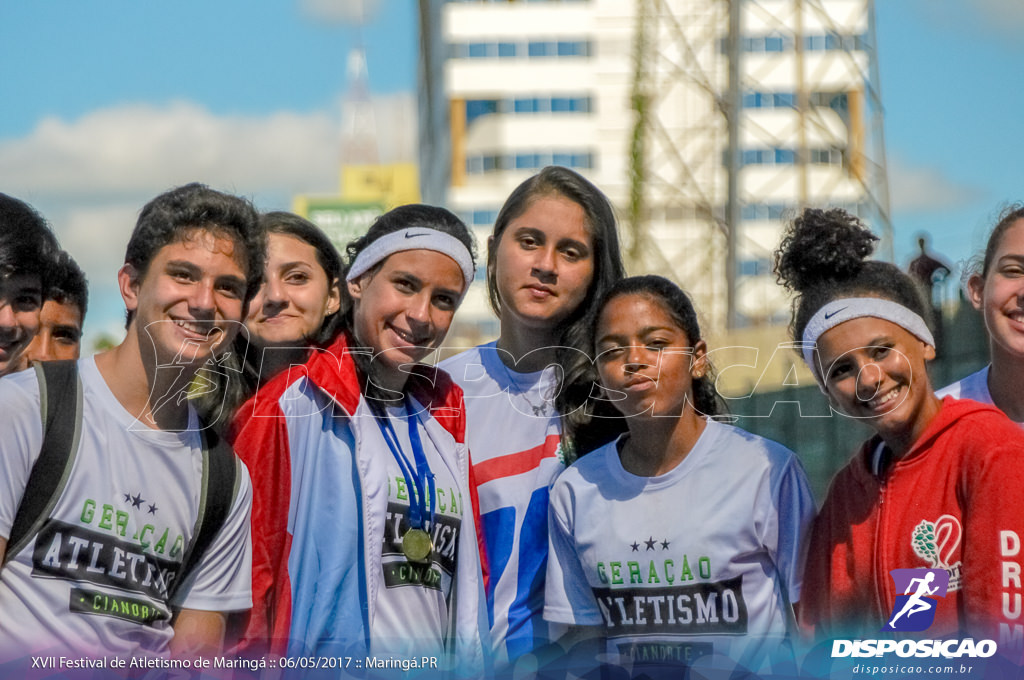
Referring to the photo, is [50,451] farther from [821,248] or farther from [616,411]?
[821,248]

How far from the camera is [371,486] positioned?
2.92 meters

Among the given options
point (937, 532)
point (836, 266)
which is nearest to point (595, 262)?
point (836, 266)

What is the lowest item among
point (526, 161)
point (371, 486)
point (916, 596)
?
point (916, 596)

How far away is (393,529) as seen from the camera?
2932 millimetres

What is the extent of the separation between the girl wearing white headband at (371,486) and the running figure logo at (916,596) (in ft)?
3.09

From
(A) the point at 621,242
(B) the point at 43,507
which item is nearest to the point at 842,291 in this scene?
(A) the point at 621,242

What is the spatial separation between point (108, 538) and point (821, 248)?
1681 millimetres

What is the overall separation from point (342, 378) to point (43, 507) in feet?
2.29

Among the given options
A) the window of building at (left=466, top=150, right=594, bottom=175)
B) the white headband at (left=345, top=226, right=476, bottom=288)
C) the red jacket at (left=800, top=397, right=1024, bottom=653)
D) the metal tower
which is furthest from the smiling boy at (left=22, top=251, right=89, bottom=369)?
the red jacket at (left=800, top=397, right=1024, bottom=653)

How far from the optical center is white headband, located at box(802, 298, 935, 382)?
2852 millimetres

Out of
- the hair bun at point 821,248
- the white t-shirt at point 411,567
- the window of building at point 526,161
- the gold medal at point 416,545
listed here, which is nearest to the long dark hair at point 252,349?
the white t-shirt at point 411,567

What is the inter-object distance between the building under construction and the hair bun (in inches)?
1.6

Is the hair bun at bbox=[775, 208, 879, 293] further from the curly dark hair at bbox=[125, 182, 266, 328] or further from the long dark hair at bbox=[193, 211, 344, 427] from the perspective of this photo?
the curly dark hair at bbox=[125, 182, 266, 328]

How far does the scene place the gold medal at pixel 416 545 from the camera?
2939mm
